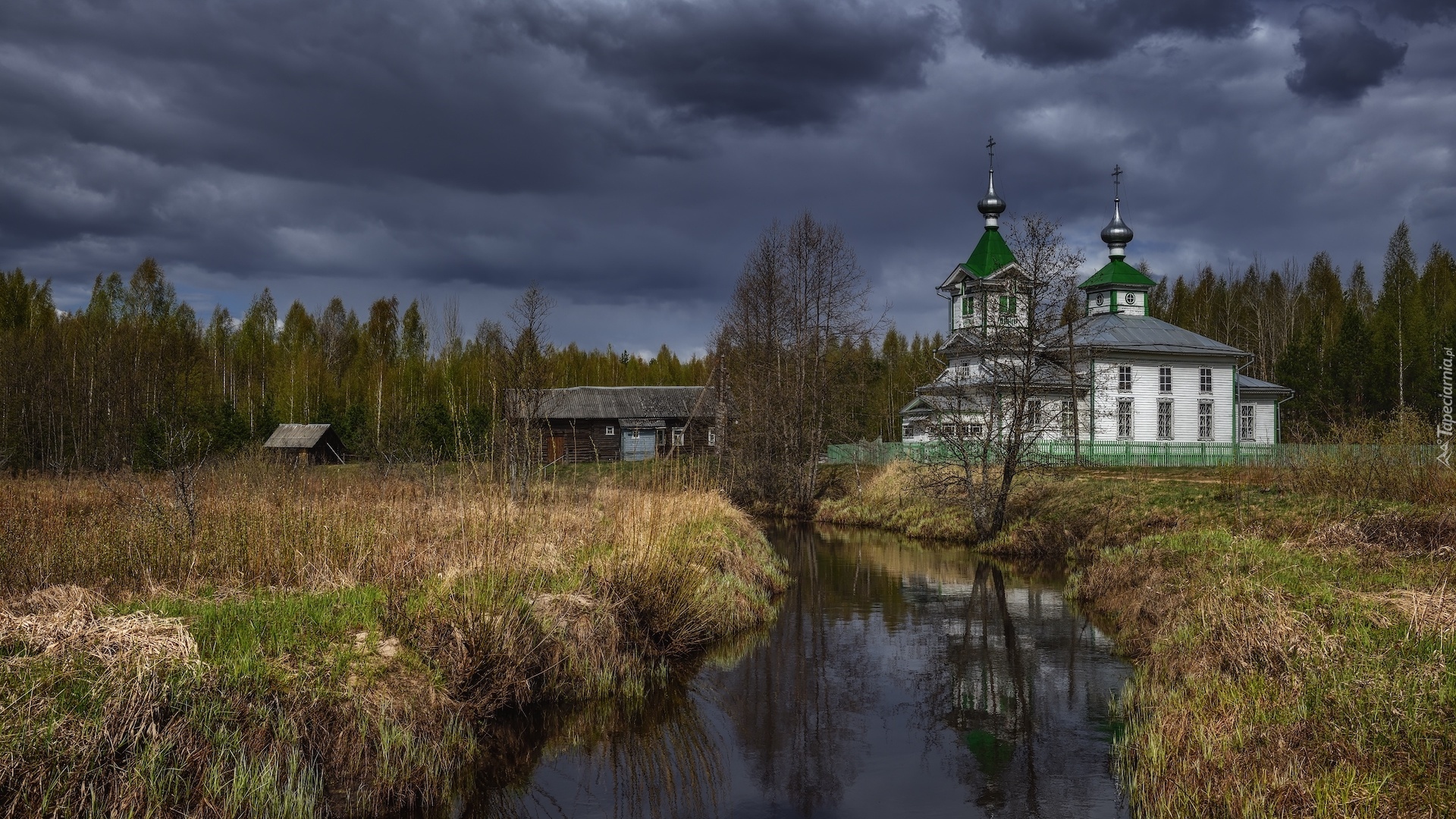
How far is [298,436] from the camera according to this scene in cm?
4494

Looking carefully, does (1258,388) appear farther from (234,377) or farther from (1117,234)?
(234,377)

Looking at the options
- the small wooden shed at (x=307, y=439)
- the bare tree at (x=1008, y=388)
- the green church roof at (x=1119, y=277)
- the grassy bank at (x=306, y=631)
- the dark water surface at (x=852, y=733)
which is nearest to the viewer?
the grassy bank at (x=306, y=631)

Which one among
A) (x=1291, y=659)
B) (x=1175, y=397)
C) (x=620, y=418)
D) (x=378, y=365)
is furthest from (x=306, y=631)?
(x=378, y=365)

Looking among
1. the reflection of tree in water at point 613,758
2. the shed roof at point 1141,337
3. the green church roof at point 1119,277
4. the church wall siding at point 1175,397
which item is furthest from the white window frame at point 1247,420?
the reflection of tree in water at point 613,758

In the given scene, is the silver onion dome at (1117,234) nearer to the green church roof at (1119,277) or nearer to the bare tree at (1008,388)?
the green church roof at (1119,277)

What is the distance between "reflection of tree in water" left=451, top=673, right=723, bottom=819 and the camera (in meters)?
7.19

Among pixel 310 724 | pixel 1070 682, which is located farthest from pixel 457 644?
pixel 1070 682

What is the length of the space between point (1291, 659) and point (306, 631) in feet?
26.5

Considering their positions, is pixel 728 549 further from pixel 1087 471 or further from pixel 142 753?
pixel 1087 471

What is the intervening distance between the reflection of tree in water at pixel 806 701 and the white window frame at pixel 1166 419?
87.0 feet

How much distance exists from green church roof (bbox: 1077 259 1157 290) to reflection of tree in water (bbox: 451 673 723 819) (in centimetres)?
3779

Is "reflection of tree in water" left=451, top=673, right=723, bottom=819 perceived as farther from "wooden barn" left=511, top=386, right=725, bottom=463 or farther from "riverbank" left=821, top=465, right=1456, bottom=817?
"wooden barn" left=511, top=386, right=725, bottom=463

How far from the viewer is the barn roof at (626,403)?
48469 millimetres

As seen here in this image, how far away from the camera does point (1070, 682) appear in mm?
10539
